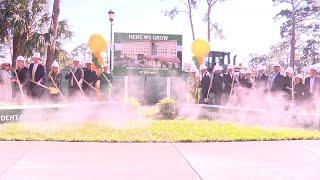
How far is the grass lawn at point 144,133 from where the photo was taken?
34.1ft

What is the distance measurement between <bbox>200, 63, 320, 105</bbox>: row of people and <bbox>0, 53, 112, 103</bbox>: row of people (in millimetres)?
3419

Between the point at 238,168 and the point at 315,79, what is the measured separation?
A: 815cm

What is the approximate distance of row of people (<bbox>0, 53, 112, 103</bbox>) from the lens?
14188 mm

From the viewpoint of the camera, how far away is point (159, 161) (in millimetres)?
8109

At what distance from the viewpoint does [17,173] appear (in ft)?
22.9

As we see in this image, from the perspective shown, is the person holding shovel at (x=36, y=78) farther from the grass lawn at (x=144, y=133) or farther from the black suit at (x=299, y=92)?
the black suit at (x=299, y=92)

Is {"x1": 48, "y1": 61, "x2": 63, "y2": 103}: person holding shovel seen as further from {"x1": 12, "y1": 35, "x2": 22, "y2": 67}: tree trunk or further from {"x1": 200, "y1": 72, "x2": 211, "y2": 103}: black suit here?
{"x1": 12, "y1": 35, "x2": 22, "y2": 67}: tree trunk

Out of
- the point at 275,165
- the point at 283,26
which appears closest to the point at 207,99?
the point at 275,165

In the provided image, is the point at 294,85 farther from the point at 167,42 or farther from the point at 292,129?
the point at 167,42

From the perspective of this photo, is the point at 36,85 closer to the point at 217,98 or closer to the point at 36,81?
the point at 36,81

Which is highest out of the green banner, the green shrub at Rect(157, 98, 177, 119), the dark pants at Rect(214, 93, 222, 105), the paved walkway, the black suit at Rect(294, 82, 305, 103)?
the green banner

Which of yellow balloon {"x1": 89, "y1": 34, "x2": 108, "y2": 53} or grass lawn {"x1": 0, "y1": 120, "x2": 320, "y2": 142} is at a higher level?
yellow balloon {"x1": 89, "y1": 34, "x2": 108, "y2": 53}

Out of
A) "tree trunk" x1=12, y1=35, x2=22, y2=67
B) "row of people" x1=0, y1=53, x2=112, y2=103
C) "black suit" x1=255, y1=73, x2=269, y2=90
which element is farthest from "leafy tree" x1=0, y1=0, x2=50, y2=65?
"black suit" x1=255, y1=73, x2=269, y2=90

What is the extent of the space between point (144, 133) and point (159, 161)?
10.1 ft
